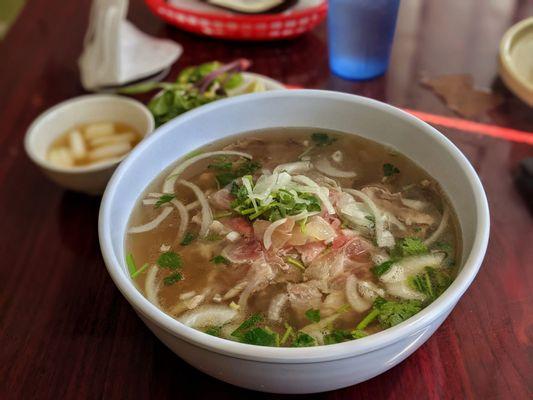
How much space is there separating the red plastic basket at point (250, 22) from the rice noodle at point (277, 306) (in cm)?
117

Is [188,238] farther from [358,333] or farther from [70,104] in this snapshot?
[70,104]

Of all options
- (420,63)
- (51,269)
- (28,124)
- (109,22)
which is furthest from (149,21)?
(51,269)

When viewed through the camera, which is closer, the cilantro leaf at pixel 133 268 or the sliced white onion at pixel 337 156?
the cilantro leaf at pixel 133 268

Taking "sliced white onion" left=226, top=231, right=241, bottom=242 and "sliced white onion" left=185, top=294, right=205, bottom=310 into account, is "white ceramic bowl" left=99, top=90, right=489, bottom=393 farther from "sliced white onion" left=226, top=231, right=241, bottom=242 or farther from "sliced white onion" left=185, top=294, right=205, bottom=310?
"sliced white onion" left=226, top=231, right=241, bottom=242

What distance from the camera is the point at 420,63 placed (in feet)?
6.21

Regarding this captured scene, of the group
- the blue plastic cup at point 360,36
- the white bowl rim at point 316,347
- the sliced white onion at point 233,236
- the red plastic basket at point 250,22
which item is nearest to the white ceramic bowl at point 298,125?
the white bowl rim at point 316,347

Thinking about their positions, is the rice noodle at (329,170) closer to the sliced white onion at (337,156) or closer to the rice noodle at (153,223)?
the sliced white onion at (337,156)

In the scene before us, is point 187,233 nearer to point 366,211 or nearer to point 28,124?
point 366,211

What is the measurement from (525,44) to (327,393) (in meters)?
1.40

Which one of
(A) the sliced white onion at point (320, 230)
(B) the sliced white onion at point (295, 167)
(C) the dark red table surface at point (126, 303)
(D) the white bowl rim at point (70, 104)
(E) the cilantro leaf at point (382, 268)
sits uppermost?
(A) the sliced white onion at point (320, 230)

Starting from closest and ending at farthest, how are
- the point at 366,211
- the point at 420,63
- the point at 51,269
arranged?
the point at 366,211 < the point at 51,269 < the point at 420,63

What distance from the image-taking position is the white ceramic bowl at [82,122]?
1427 millimetres

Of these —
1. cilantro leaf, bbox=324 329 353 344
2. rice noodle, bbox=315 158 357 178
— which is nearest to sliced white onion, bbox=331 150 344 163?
rice noodle, bbox=315 158 357 178

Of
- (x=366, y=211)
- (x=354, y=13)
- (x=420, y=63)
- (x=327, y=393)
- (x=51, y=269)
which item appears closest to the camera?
(x=327, y=393)
